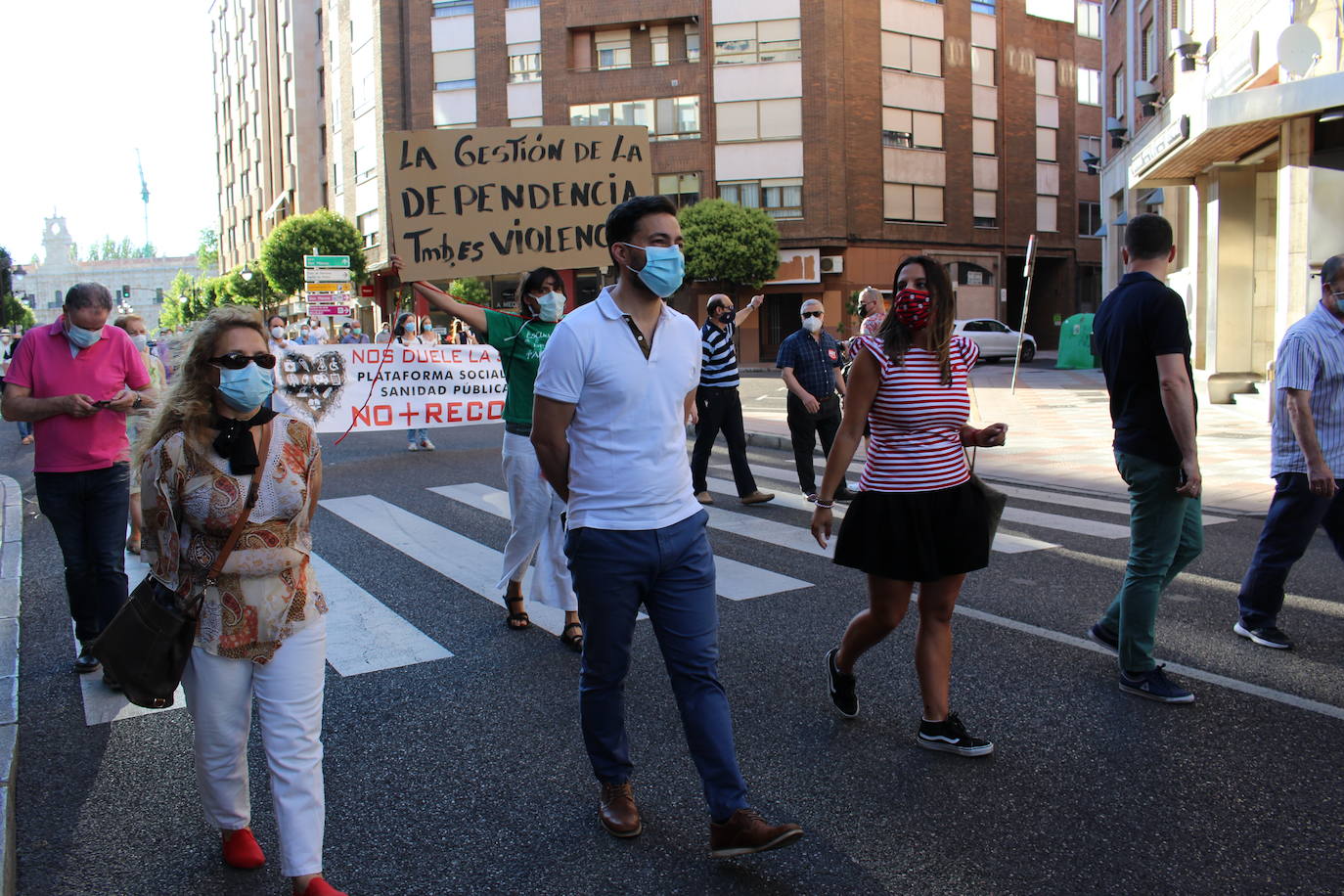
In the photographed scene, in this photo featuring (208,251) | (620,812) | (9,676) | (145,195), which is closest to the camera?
(620,812)

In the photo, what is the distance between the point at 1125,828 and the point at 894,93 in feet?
137

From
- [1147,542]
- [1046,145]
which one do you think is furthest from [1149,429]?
[1046,145]

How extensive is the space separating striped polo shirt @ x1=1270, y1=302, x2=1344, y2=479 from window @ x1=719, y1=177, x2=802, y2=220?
36906 millimetres

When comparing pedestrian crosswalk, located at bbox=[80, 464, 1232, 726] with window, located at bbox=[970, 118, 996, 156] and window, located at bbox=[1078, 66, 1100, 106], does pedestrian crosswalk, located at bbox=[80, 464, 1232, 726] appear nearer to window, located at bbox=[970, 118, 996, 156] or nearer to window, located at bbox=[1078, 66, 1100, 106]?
window, located at bbox=[970, 118, 996, 156]

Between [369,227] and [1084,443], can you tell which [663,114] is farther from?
[1084,443]

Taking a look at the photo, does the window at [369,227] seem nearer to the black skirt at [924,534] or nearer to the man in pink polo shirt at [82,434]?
the man in pink polo shirt at [82,434]

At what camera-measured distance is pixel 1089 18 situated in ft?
156

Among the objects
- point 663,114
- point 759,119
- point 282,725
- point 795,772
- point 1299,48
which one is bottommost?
point 795,772

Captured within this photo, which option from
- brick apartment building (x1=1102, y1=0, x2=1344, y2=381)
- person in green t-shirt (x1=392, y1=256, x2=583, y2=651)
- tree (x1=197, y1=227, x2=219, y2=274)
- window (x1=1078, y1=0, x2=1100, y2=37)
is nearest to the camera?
person in green t-shirt (x1=392, y1=256, x2=583, y2=651)

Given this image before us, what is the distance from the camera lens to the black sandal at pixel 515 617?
571cm

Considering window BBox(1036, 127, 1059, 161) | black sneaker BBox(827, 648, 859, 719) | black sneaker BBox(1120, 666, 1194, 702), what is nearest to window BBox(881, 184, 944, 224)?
window BBox(1036, 127, 1059, 161)

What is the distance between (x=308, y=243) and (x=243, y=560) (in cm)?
5070

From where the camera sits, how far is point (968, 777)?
12.2 feet

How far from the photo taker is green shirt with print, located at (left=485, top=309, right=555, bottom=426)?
536 centimetres
